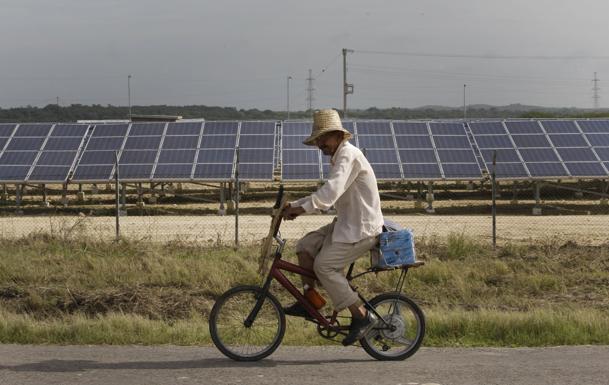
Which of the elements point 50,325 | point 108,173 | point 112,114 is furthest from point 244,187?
point 112,114

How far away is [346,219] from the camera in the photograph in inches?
254

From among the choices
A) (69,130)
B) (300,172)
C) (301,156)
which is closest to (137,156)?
(69,130)

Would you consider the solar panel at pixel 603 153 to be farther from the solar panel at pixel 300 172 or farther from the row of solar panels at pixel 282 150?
the solar panel at pixel 300 172

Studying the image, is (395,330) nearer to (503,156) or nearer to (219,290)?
(219,290)

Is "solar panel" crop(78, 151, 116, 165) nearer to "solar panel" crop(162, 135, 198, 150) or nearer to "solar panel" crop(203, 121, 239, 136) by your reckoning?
"solar panel" crop(162, 135, 198, 150)

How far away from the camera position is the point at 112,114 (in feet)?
373

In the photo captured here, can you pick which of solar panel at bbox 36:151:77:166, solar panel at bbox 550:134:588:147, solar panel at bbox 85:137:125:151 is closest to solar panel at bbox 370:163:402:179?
solar panel at bbox 550:134:588:147

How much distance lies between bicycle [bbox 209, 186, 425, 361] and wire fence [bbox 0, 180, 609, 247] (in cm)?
799

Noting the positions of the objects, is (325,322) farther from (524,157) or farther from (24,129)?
(24,129)

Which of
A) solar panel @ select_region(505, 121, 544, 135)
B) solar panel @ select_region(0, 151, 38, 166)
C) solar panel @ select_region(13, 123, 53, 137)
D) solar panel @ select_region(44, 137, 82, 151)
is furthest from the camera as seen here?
solar panel @ select_region(13, 123, 53, 137)

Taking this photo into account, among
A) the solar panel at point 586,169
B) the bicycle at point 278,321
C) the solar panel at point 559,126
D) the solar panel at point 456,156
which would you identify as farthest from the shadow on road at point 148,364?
the solar panel at point 559,126

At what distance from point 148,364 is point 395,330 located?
1.90m

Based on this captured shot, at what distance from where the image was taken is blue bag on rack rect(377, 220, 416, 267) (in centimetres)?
643

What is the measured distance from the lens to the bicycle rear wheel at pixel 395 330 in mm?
6578
